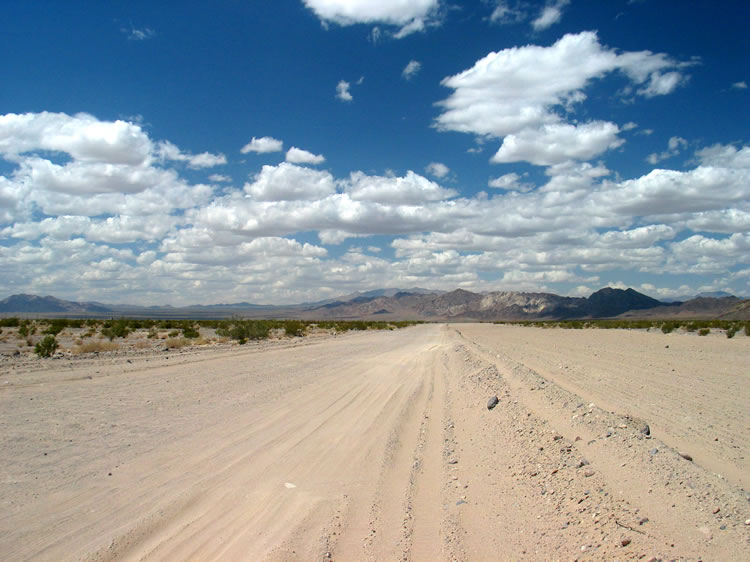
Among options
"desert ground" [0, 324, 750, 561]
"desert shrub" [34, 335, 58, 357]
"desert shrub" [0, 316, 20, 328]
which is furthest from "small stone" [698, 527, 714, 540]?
"desert shrub" [0, 316, 20, 328]

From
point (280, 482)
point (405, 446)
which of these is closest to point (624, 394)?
point (405, 446)

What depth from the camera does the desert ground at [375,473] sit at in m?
5.15

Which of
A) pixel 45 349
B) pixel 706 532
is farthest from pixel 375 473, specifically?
pixel 45 349

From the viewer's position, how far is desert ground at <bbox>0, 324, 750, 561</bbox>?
16.9ft

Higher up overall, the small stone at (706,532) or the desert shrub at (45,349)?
the desert shrub at (45,349)

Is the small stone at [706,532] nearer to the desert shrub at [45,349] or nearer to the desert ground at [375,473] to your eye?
the desert ground at [375,473]

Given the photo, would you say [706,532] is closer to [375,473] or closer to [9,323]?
[375,473]

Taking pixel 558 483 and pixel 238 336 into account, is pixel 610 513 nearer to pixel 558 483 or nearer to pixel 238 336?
pixel 558 483

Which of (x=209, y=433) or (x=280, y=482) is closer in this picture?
(x=280, y=482)

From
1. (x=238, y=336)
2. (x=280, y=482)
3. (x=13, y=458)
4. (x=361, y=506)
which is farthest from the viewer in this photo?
(x=238, y=336)

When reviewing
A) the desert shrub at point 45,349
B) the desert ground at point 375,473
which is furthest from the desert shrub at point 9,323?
the desert ground at point 375,473

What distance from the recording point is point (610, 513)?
17.4 feet

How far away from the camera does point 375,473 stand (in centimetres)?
738

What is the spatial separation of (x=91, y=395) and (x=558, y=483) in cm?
1128
